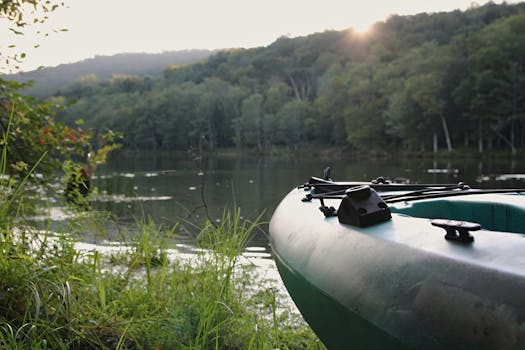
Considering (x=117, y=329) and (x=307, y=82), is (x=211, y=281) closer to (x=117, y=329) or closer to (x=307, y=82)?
(x=117, y=329)

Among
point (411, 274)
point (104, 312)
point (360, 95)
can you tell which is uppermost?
point (360, 95)

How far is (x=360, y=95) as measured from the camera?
210ft

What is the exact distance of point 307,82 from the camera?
348ft

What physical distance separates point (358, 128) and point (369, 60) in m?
19.2

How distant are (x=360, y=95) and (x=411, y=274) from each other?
2533 inches

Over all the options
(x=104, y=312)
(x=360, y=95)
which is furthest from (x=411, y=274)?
(x=360, y=95)

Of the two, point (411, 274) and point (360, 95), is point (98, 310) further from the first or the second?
point (360, 95)

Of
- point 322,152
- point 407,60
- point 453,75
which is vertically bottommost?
point 322,152

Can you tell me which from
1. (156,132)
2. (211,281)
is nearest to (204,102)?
(156,132)

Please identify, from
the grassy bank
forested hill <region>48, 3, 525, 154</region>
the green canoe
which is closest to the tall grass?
the grassy bank

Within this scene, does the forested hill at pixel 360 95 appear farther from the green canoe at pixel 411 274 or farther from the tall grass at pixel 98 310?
the green canoe at pixel 411 274

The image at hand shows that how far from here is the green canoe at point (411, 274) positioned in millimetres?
1503

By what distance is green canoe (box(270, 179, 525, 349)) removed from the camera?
4.93 feet

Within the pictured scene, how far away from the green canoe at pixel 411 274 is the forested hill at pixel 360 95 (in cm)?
169
